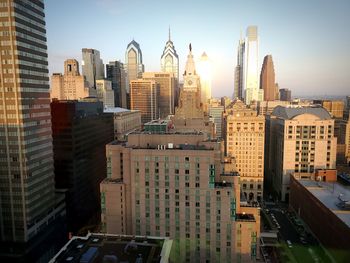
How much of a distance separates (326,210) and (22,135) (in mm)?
92776

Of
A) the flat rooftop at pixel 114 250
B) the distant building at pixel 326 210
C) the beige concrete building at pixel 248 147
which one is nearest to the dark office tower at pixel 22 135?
the flat rooftop at pixel 114 250

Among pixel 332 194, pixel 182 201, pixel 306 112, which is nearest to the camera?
pixel 182 201

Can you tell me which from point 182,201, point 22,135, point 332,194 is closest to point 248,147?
point 332,194

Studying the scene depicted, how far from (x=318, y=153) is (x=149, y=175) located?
107353 millimetres

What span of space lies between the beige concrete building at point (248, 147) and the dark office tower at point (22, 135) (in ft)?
318

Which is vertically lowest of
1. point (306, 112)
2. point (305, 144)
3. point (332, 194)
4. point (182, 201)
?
point (332, 194)

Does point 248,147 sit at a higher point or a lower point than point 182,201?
lower

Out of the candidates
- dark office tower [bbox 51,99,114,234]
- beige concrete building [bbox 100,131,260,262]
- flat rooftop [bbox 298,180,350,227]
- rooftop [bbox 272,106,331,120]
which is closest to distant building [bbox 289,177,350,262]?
flat rooftop [bbox 298,180,350,227]

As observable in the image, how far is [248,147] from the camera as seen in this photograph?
15850cm

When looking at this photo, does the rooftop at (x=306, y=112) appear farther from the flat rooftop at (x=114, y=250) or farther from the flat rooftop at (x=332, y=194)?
the flat rooftop at (x=114, y=250)

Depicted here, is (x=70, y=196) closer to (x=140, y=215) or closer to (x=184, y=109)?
(x=140, y=215)

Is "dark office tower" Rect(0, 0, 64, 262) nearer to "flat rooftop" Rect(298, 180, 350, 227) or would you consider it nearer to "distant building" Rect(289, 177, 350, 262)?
"distant building" Rect(289, 177, 350, 262)

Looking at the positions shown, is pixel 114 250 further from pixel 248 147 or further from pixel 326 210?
pixel 248 147

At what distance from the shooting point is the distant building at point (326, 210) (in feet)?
275
